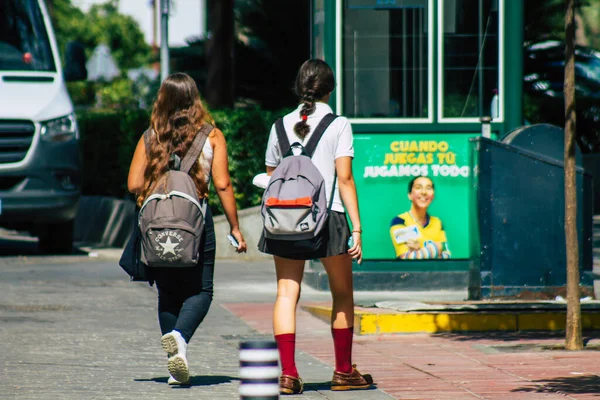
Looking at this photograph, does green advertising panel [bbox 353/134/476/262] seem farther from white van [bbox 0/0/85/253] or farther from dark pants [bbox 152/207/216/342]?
dark pants [bbox 152/207/216/342]

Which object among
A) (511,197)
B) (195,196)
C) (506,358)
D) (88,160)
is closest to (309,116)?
(195,196)

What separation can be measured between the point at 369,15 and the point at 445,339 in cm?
355

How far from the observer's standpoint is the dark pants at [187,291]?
243 inches

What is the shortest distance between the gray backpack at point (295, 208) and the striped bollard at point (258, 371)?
1949 mm

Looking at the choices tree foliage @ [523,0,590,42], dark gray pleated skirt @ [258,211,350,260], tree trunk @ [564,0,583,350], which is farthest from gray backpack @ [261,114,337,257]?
tree foliage @ [523,0,590,42]

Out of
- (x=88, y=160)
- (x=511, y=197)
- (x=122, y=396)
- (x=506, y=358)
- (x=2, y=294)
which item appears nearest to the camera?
(x=122, y=396)

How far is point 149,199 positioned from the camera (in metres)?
6.04

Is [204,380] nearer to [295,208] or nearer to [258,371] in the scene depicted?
[295,208]

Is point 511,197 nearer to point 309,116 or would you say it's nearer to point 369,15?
point 369,15

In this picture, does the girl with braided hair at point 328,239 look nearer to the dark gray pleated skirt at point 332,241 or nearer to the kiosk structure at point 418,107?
the dark gray pleated skirt at point 332,241

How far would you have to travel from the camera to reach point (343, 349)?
6090 mm

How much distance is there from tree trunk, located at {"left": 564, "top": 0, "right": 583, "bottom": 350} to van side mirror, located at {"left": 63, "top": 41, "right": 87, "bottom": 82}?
7.08 meters

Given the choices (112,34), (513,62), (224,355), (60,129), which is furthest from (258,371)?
(112,34)

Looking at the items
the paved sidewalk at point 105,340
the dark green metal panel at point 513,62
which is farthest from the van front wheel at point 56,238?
the dark green metal panel at point 513,62
